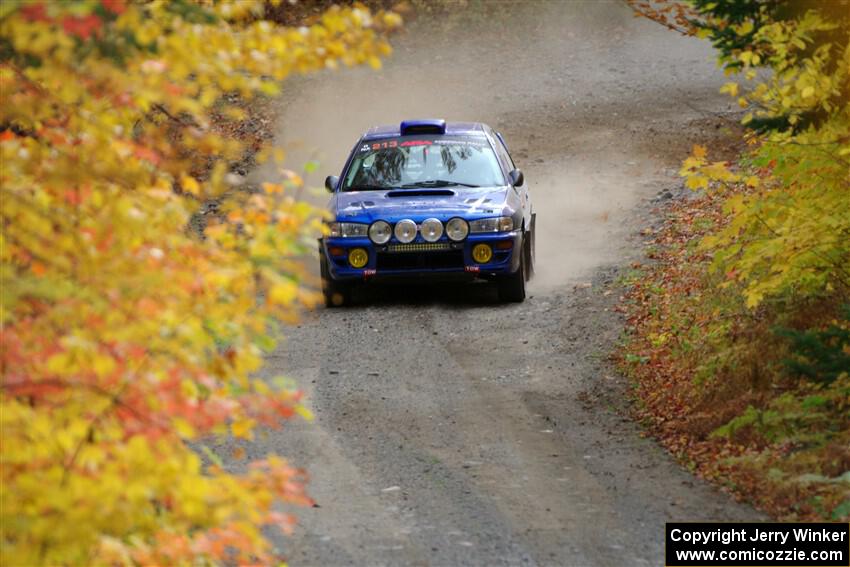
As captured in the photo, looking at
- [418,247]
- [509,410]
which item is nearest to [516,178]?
[418,247]

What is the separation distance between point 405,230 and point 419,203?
397mm

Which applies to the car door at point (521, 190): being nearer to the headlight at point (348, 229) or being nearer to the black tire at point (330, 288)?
the headlight at point (348, 229)

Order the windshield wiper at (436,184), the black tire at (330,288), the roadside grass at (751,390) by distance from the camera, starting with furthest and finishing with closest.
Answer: the windshield wiper at (436,184) < the black tire at (330,288) < the roadside grass at (751,390)

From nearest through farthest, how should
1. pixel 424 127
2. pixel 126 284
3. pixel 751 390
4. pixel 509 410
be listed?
pixel 126 284
pixel 751 390
pixel 509 410
pixel 424 127

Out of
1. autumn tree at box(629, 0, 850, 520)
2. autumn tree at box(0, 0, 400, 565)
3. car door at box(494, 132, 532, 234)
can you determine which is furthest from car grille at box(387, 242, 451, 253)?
autumn tree at box(0, 0, 400, 565)

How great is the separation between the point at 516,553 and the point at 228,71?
3.40 m

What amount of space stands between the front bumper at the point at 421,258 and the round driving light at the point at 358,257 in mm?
32

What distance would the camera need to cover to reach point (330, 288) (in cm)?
1362

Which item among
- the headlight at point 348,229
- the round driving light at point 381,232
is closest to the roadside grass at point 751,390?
the round driving light at point 381,232

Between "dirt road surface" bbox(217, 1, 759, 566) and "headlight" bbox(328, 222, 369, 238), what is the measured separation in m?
0.87

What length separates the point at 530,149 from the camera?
24906 mm

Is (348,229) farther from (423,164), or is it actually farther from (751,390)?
(751,390)

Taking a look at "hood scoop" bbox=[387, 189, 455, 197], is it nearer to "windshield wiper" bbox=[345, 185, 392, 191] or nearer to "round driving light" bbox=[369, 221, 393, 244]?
"windshield wiper" bbox=[345, 185, 392, 191]

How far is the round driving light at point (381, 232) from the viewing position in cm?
1312
